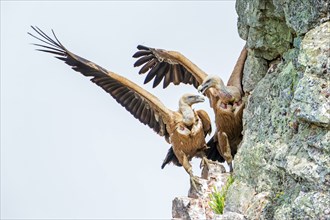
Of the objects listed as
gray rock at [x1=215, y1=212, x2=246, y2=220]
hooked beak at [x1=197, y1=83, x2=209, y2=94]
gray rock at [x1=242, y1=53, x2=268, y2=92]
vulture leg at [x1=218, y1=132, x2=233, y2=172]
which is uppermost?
gray rock at [x1=242, y1=53, x2=268, y2=92]

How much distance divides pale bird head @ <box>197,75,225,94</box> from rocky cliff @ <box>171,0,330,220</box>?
2.33ft

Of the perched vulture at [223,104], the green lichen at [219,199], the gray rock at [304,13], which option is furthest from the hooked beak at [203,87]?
the gray rock at [304,13]

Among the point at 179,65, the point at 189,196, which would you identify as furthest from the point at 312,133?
the point at 179,65

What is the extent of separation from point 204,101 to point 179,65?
1.37 m

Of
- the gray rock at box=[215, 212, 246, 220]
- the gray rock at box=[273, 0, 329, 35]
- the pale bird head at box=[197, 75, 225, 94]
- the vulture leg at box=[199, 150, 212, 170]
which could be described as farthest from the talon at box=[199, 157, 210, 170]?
the gray rock at box=[273, 0, 329, 35]

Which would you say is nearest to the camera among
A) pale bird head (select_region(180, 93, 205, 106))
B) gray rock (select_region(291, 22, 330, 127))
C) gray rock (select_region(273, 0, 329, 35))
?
gray rock (select_region(291, 22, 330, 127))

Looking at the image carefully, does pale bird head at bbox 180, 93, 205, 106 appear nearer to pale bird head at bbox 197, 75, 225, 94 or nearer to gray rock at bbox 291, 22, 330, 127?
pale bird head at bbox 197, 75, 225, 94

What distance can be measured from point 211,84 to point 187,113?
1.07 m

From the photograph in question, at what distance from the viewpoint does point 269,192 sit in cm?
1608

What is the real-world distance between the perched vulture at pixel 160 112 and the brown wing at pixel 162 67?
2.71ft

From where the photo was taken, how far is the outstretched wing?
20281 millimetres

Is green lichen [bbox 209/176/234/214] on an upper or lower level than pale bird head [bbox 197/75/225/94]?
lower

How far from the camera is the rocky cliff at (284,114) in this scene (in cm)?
1478

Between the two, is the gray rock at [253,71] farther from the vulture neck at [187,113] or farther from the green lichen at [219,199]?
the vulture neck at [187,113]
